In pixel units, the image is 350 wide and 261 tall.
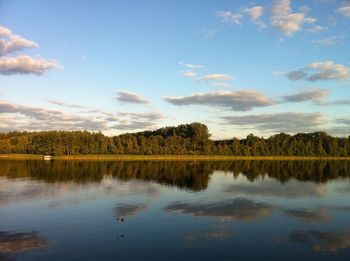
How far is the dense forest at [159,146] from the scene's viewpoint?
582ft

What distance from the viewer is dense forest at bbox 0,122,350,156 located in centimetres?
17750

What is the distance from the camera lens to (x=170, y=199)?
4981 centimetres

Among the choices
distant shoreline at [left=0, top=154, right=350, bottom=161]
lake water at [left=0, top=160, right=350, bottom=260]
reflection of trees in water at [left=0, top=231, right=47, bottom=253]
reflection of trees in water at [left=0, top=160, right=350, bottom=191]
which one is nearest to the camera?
lake water at [left=0, top=160, right=350, bottom=260]

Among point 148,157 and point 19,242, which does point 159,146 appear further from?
point 19,242

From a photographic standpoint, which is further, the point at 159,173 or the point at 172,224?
the point at 159,173

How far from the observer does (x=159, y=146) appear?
7131 inches

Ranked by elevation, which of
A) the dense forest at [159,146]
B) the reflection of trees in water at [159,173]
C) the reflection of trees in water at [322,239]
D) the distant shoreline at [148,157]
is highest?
the dense forest at [159,146]

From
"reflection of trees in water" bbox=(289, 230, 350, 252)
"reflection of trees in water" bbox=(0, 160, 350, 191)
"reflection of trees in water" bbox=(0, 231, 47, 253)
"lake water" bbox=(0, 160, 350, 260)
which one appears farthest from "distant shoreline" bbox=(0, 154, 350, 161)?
"reflection of trees in water" bbox=(289, 230, 350, 252)

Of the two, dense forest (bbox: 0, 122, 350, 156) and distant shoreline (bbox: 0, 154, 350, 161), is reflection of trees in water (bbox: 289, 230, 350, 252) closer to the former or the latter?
distant shoreline (bbox: 0, 154, 350, 161)

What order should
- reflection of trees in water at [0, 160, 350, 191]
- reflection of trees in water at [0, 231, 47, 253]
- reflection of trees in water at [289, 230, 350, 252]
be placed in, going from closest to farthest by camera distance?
reflection of trees in water at [0, 231, 47, 253]
reflection of trees in water at [289, 230, 350, 252]
reflection of trees in water at [0, 160, 350, 191]

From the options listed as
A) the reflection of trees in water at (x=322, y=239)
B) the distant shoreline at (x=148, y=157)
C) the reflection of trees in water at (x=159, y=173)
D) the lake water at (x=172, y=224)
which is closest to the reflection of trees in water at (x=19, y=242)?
the lake water at (x=172, y=224)

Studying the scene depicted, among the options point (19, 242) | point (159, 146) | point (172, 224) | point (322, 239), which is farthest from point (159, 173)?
point (159, 146)

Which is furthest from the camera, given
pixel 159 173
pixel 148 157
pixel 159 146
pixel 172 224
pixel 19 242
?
pixel 159 146

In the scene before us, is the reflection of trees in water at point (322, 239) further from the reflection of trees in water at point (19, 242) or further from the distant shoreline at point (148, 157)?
the distant shoreline at point (148, 157)
